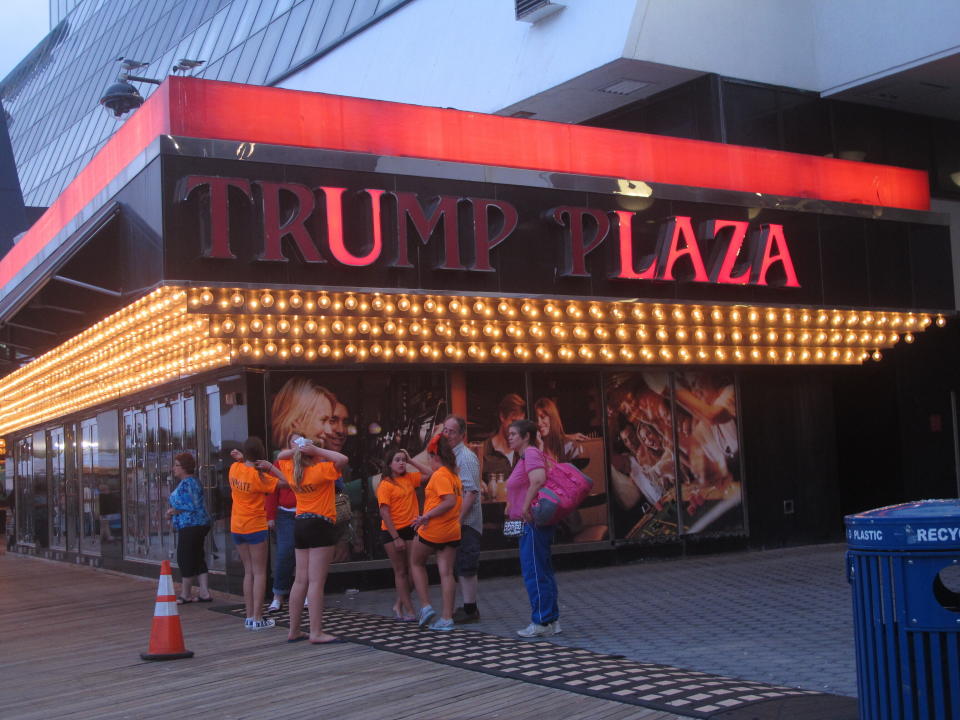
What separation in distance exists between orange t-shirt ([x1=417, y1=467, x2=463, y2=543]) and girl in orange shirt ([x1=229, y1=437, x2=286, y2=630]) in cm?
151

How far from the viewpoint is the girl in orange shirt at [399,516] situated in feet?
34.9

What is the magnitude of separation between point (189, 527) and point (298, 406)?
1836 millimetres

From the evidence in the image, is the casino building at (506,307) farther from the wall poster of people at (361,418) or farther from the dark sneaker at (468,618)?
the dark sneaker at (468,618)

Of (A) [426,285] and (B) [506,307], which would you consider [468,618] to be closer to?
(A) [426,285]

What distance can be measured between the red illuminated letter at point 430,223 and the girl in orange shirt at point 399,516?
9.40ft

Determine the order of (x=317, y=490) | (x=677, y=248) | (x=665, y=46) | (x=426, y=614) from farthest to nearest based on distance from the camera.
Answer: (x=665, y=46) → (x=677, y=248) → (x=426, y=614) → (x=317, y=490)

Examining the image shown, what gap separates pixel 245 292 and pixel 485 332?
10.0 ft

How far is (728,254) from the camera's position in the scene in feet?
49.6

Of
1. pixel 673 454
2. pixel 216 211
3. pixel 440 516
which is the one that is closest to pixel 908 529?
pixel 440 516

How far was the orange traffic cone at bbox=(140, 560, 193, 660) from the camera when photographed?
9250 millimetres

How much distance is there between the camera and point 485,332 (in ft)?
44.7

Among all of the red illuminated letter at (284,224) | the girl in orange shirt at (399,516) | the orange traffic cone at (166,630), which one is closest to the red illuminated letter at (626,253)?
the red illuminated letter at (284,224)

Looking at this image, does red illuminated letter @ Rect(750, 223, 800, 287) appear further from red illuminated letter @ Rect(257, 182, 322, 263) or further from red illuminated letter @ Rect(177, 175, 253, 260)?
red illuminated letter @ Rect(177, 175, 253, 260)

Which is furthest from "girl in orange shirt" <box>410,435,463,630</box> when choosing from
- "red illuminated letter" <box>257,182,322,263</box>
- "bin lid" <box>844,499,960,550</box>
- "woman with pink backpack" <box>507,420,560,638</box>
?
"bin lid" <box>844,499,960,550</box>
